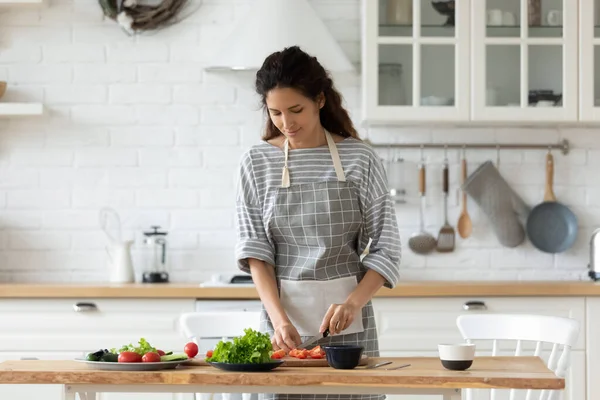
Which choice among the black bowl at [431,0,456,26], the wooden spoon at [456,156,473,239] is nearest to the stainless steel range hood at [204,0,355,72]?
the black bowl at [431,0,456,26]

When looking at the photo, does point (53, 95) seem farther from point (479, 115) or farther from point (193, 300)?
point (479, 115)

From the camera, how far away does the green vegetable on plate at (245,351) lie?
1999mm

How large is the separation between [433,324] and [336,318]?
156cm

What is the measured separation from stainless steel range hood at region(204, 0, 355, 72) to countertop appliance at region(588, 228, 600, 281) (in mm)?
1257

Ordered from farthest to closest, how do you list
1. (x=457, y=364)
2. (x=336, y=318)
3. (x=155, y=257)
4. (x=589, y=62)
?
(x=155, y=257) → (x=589, y=62) → (x=336, y=318) → (x=457, y=364)

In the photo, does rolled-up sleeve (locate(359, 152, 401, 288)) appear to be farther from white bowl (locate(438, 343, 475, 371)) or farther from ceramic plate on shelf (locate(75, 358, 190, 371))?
ceramic plate on shelf (locate(75, 358, 190, 371))

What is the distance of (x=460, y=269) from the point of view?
14.5 feet

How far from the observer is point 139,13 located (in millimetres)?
4398

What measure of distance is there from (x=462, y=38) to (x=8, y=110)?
1.94 meters

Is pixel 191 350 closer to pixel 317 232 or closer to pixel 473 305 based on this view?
pixel 317 232

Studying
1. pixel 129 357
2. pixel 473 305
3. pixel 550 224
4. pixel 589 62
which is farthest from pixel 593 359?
pixel 129 357

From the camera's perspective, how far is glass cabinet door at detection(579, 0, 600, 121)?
4125mm

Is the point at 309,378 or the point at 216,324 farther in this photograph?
the point at 216,324

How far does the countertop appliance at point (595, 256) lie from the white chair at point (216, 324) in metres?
2.06
